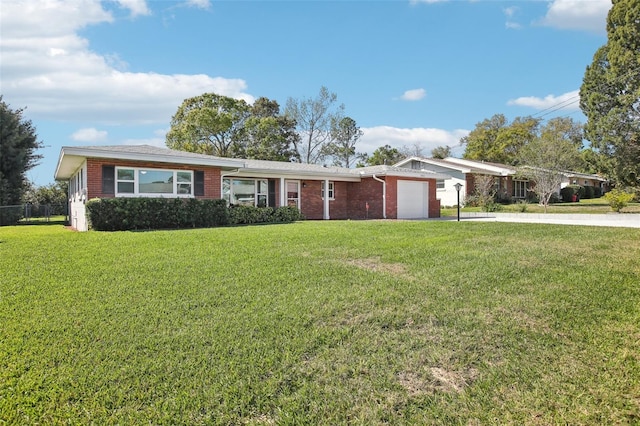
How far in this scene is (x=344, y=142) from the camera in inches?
1722

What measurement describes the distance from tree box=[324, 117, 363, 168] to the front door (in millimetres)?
23779

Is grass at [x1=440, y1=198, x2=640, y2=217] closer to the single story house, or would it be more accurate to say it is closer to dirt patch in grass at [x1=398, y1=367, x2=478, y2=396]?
the single story house

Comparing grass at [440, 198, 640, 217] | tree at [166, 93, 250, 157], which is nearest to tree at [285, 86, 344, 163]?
tree at [166, 93, 250, 157]

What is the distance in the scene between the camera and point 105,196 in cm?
1305

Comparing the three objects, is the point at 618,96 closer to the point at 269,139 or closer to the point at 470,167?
the point at 470,167

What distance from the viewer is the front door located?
63.7 feet

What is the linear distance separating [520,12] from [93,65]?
15.4 m

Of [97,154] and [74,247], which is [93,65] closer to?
[97,154]

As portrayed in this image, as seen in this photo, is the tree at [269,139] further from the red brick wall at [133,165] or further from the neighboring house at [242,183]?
the red brick wall at [133,165]

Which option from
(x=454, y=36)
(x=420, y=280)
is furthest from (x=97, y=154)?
(x=454, y=36)

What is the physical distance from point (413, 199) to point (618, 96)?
13.5 m

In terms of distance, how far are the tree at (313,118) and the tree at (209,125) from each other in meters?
5.36

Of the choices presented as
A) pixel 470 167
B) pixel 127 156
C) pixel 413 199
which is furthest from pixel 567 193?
pixel 127 156

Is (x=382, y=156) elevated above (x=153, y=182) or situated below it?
above
